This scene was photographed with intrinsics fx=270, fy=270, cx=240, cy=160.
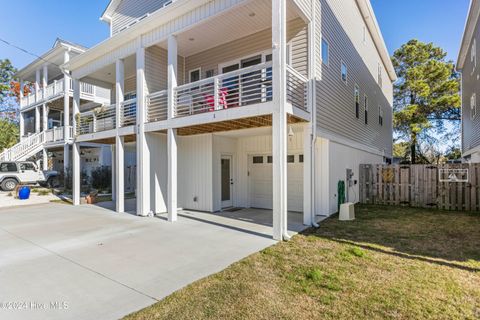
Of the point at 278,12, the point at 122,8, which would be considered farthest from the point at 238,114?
the point at 122,8

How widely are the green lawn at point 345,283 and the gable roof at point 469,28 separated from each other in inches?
429

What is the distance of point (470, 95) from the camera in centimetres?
1518

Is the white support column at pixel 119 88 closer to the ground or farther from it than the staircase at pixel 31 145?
farther from it

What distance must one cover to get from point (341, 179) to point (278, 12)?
252 inches

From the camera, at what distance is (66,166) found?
17484mm

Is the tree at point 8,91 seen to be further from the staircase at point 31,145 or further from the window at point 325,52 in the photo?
the window at point 325,52

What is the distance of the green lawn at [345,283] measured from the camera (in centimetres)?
315

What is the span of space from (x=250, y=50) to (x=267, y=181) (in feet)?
15.5

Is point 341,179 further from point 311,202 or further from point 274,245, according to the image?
point 274,245

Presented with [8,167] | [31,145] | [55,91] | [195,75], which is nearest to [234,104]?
[195,75]

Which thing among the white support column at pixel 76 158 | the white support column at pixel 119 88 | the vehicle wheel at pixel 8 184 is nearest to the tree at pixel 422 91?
the white support column at pixel 119 88

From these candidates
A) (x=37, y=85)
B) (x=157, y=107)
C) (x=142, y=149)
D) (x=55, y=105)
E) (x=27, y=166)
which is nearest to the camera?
(x=142, y=149)

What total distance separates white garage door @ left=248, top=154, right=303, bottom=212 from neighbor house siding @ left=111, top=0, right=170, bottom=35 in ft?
26.4

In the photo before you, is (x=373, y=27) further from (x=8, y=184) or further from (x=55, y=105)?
(x=8, y=184)
